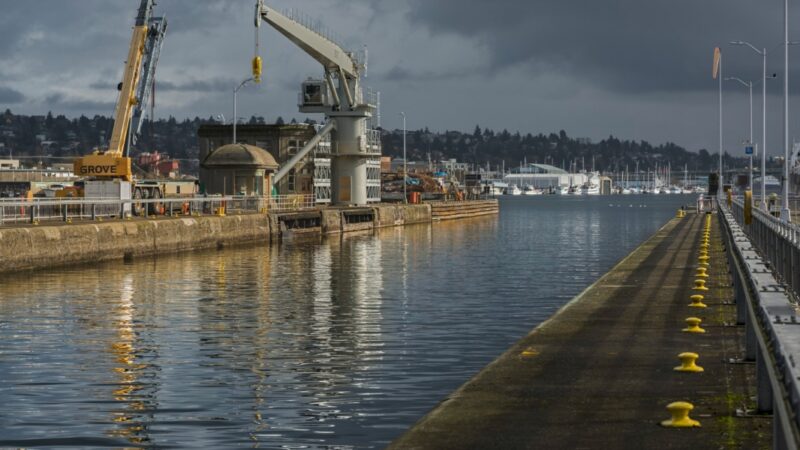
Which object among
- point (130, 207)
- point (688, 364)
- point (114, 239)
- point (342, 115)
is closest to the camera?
point (688, 364)

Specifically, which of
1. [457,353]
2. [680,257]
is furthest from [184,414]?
[680,257]

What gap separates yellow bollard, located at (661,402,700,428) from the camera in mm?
14852

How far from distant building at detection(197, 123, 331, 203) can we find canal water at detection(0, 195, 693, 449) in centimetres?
5804

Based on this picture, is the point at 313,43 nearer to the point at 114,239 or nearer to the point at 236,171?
the point at 236,171

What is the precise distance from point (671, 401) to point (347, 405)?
518 centimetres

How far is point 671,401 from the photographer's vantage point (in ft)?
54.6

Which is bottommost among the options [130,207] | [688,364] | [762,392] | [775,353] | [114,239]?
[688,364]

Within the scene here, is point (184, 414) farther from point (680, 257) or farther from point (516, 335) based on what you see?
point (680, 257)

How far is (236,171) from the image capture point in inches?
3770

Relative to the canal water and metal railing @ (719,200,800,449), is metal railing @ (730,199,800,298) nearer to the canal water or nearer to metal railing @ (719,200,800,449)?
metal railing @ (719,200,800,449)

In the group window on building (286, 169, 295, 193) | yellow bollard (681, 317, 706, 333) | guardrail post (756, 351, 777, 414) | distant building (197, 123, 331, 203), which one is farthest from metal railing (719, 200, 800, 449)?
distant building (197, 123, 331, 203)

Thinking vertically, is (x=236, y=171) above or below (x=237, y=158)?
below

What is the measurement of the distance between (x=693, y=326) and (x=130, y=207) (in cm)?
5014

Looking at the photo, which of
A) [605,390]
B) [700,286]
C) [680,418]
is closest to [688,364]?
[605,390]
